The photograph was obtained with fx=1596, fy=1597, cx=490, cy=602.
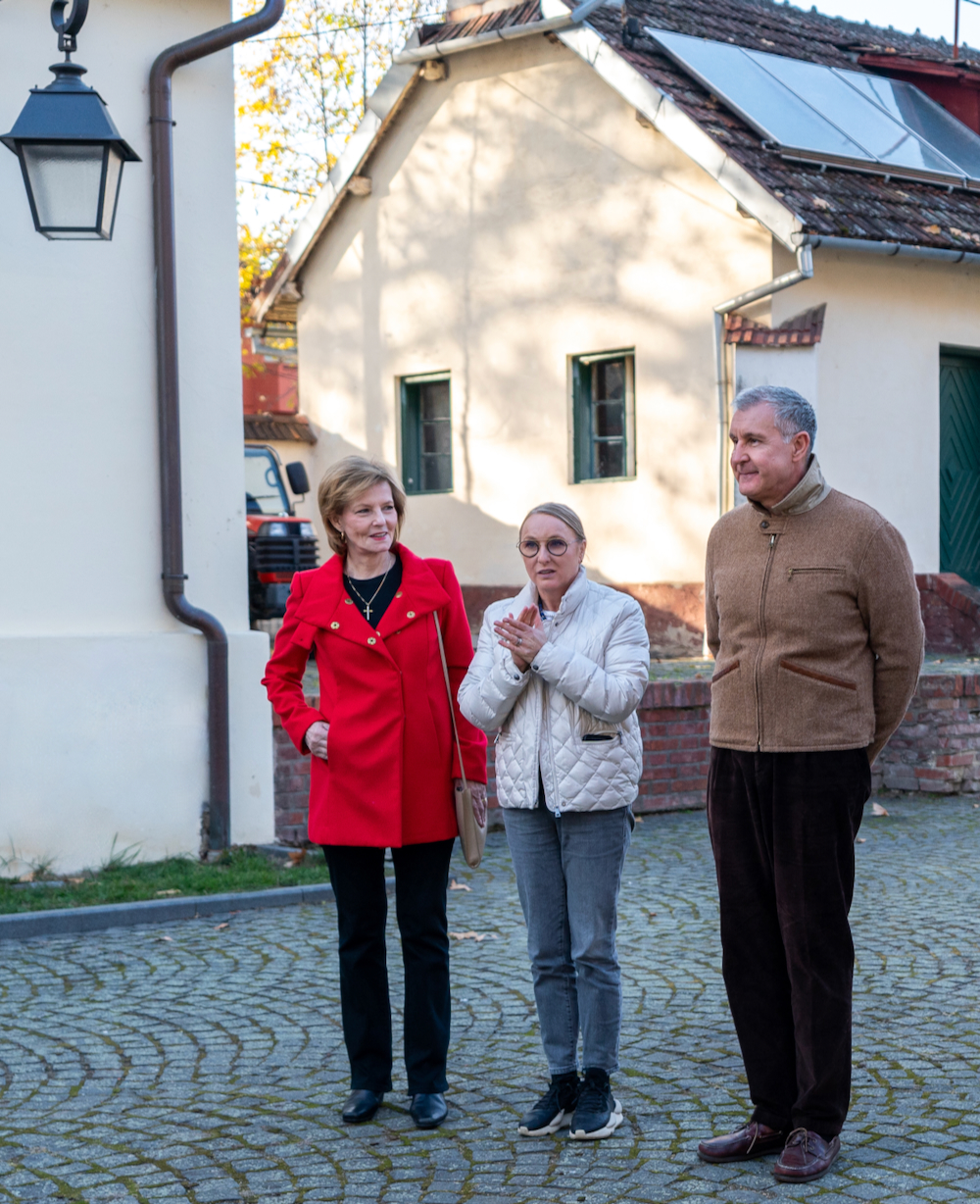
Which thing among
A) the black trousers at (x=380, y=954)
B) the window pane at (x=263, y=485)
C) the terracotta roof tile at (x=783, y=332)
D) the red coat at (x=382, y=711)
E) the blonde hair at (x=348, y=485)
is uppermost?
the terracotta roof tile at (x=783, y=332)

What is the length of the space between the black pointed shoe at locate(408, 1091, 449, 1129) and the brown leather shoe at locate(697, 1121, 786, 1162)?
0.76 meters

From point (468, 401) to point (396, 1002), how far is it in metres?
12.1

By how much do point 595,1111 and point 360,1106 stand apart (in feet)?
2.26

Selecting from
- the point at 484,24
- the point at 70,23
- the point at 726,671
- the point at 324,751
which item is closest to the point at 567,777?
the point at 726,671

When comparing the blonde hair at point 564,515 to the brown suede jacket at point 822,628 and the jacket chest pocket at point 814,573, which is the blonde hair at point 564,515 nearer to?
the brown suede jacket at point 822,628

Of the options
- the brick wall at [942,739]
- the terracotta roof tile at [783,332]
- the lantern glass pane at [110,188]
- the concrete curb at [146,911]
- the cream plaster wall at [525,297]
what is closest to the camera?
the lantern glass pane at [110,188]

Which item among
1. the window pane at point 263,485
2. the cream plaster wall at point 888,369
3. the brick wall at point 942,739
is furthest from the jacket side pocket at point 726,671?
the window pane at point 263,485

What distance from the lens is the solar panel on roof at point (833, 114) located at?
15.0 metres

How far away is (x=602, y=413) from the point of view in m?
16.3

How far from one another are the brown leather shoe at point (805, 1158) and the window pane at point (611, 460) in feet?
39.8

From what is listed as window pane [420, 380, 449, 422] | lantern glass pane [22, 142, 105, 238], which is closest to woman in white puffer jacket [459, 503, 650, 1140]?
lantern glass pane [22, 142, 105, 238]

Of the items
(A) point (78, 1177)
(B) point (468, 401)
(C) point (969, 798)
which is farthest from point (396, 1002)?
(B) point (468, 401)

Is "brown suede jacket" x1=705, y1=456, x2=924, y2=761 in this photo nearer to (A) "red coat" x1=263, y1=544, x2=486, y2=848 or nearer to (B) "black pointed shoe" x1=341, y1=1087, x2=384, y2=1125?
(A) "red coat" x1=263, y1=544, x2=486, y2=848

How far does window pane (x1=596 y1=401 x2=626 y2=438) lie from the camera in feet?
52.7
